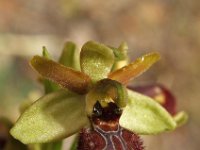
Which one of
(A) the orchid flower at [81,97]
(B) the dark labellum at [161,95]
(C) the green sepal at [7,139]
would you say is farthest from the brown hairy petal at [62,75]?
(B) the dark labellum at [161,95]

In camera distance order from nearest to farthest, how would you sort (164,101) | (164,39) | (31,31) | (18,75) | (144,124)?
(144,124) < (164,101) < (18,75) < (31,31) < (164,39)

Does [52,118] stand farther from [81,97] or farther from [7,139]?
[7,139]

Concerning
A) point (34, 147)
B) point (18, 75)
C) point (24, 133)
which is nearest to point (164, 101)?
point (34, 147)

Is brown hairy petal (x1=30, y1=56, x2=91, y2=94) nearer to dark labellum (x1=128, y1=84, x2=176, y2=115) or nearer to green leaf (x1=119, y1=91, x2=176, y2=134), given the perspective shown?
green leaf (x1=119, y1=91, x2=176, y2=134)

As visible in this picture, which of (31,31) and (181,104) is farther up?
(31,31)

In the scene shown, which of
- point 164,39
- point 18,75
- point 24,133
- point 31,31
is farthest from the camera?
point 164,39

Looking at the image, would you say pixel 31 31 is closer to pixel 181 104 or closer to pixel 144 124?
pixel 181 104
